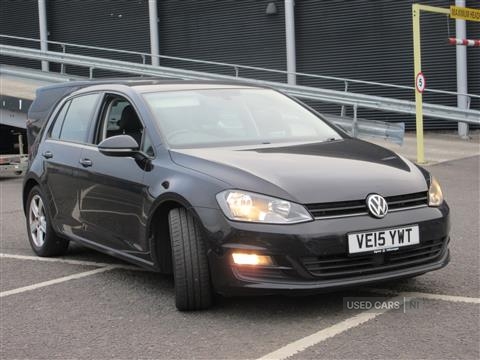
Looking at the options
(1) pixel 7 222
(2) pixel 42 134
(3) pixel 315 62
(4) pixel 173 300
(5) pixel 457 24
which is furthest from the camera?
(3) pixel 315 62

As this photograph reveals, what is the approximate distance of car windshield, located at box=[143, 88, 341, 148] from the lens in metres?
5.02

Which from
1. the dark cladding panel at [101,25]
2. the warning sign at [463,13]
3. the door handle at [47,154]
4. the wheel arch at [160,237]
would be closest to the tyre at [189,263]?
the wheel arch at [160,237]

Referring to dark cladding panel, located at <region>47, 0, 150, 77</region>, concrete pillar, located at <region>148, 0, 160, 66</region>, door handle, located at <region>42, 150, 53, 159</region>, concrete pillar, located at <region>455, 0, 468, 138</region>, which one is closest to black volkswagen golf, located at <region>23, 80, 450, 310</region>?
door handle, located at <region>42, 150, 53, 159</region>

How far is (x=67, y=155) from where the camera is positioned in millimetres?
5922

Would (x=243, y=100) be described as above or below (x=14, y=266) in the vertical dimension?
above

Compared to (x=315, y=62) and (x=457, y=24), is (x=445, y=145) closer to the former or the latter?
(x=457, y=24)

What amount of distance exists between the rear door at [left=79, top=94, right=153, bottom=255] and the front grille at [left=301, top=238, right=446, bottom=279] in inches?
51.9

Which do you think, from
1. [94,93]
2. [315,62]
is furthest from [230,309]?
[315,62]

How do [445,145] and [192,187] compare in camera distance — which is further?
[445,145]

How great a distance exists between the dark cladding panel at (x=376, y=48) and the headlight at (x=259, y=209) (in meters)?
14.0

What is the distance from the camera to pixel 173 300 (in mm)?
4801

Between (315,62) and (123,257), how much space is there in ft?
50.1

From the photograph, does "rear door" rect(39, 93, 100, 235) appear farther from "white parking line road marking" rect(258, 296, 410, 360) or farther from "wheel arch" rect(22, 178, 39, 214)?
"white parking line road marking" rect(258, 296, 410, 360)

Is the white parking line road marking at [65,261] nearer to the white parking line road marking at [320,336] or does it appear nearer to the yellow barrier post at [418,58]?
the white parking line road marking at [320,336]
